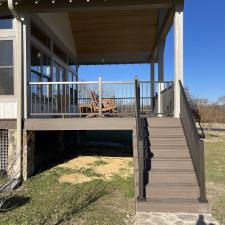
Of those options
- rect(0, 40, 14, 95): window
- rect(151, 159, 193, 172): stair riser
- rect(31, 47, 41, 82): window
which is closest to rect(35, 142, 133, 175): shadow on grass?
rect(0, 40, 14, 95): window

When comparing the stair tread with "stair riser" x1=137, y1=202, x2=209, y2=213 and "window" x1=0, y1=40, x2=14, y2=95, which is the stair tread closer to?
"stair riser" x1=137, y1=202, x2=209, y2=213

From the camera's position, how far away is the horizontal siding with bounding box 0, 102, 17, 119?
27.4 ft

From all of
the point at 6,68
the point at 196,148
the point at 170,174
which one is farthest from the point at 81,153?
the point at 196,148

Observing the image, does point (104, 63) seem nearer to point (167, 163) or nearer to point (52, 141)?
point (52, 141)

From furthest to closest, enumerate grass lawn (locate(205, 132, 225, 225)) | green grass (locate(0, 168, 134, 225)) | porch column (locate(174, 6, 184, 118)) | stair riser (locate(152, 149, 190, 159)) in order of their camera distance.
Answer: porch column (locate(174, 6, 184, 118))
stair riser (locate(152, 149, 190, 159))
grass lawn (locate(205, 132, 225, 225))
green grass (locate(0, 168, 134, 225))

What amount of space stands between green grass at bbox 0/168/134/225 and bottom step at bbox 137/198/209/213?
0.31 m

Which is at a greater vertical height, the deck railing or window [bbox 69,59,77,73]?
window [bbox 69,59,77,73]

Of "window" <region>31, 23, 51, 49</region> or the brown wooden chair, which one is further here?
the brown wooden chair

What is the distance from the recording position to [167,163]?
22.8ft

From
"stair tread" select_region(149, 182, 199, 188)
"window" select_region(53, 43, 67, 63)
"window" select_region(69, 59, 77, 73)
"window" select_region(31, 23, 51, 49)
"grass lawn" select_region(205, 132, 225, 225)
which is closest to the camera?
"grass lawn" select_region(205, 132, 225, 225)

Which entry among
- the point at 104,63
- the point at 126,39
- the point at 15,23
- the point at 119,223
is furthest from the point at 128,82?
the point at 104,63

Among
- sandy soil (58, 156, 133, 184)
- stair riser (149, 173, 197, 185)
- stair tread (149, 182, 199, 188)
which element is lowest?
sandy soil (58, 156, 133, 184)

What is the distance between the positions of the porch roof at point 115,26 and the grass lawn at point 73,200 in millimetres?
4223

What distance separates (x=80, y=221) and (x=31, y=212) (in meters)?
0.97
